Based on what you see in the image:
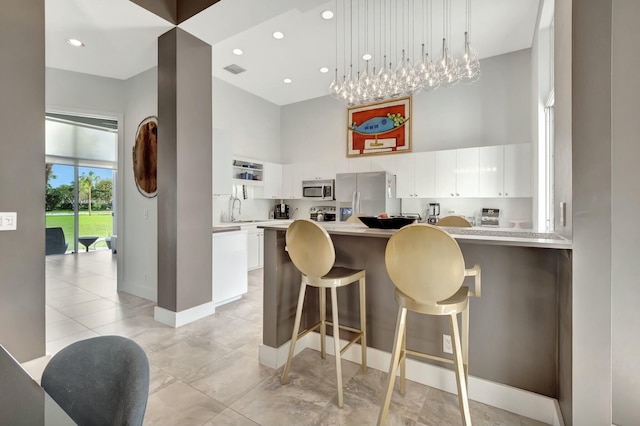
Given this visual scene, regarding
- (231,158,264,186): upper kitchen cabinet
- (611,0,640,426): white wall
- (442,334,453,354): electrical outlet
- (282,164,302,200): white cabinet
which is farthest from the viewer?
(282,164,302,200): white cabinet

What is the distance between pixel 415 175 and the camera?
4992 mm

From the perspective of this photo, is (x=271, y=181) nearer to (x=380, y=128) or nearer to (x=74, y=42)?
(x=380, y=128)

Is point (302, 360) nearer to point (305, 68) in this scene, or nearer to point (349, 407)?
point (349, 407)

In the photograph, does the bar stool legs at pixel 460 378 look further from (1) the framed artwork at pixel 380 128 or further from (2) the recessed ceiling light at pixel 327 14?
(1) the framed artwork at pixel 380 128

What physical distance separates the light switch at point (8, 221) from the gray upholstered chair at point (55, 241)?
667cm

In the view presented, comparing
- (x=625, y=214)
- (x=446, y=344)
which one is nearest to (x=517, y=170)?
(x=625, y=214)

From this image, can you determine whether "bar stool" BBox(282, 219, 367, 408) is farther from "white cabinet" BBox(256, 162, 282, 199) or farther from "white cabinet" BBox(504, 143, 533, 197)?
"white cabinet" BBox(256, 162, 282, 199)

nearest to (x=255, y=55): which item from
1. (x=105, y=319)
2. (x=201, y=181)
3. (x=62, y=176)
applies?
(x=201, y=181)

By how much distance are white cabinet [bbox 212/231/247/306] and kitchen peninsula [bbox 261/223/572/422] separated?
5.00 ft

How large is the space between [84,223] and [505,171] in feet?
33.1

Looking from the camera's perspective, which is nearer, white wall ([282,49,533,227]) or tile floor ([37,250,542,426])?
tile floor ([37,250,542,426])

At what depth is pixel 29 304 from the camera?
213 centimetres

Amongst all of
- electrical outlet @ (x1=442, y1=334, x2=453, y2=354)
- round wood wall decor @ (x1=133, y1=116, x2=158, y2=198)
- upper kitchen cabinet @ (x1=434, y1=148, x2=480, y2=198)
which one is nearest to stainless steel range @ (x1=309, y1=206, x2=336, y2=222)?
upper kitchen cabinet @ (x1=434, y1=148, x2=480, y2=198)

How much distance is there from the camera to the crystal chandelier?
9.91 feet
